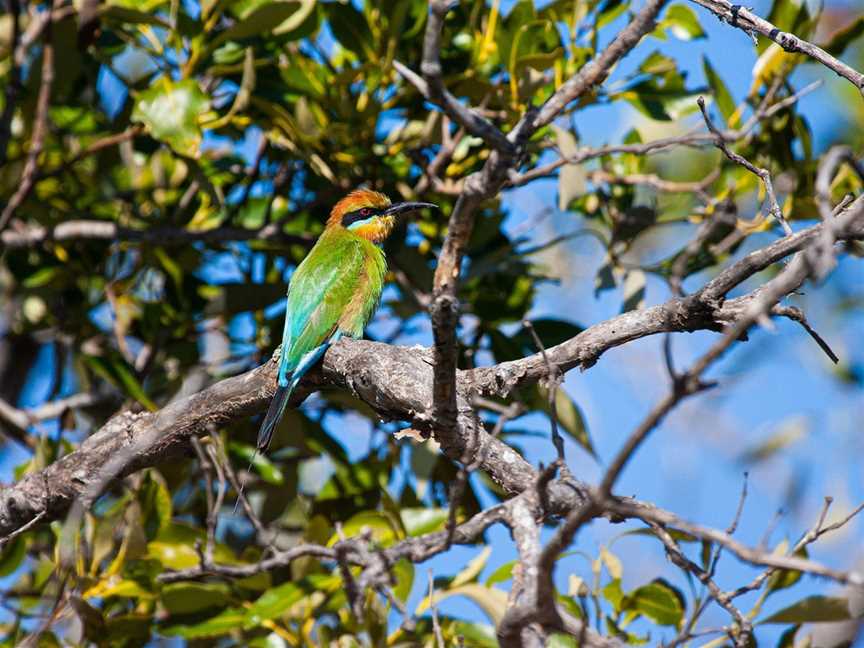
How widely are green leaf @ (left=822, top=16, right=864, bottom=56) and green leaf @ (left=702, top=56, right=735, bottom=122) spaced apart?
31cm

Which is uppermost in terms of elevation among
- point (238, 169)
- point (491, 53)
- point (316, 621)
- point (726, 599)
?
point (491, 53)

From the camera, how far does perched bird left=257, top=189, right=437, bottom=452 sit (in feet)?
10.2

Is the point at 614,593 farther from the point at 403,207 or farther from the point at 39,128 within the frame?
the point at 39,128

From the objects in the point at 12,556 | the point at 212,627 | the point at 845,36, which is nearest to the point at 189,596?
the point at 212,627

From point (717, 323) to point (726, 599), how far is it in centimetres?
50

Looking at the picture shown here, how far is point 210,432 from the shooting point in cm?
241

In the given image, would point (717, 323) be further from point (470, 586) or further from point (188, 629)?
point (188, 629)

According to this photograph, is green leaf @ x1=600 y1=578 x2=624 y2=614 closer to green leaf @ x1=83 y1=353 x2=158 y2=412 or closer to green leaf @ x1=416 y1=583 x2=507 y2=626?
green leaf @ x1=416 y1=583 x2=507 y2=626

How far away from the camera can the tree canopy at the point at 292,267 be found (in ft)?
8.29

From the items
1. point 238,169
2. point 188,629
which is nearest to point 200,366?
point 238,169

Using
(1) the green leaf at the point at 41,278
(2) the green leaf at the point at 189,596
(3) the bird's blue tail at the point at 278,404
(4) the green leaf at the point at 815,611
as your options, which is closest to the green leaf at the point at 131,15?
(1) the green leaf at the point at 41,278

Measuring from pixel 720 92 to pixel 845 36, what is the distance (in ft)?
1.20

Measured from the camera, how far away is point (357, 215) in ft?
12.5

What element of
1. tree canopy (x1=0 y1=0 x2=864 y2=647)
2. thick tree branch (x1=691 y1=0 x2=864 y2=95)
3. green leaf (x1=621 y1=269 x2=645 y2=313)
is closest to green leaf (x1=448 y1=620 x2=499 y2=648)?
tree canopy (x1=0 y1=0 x2=864 y2=647)
